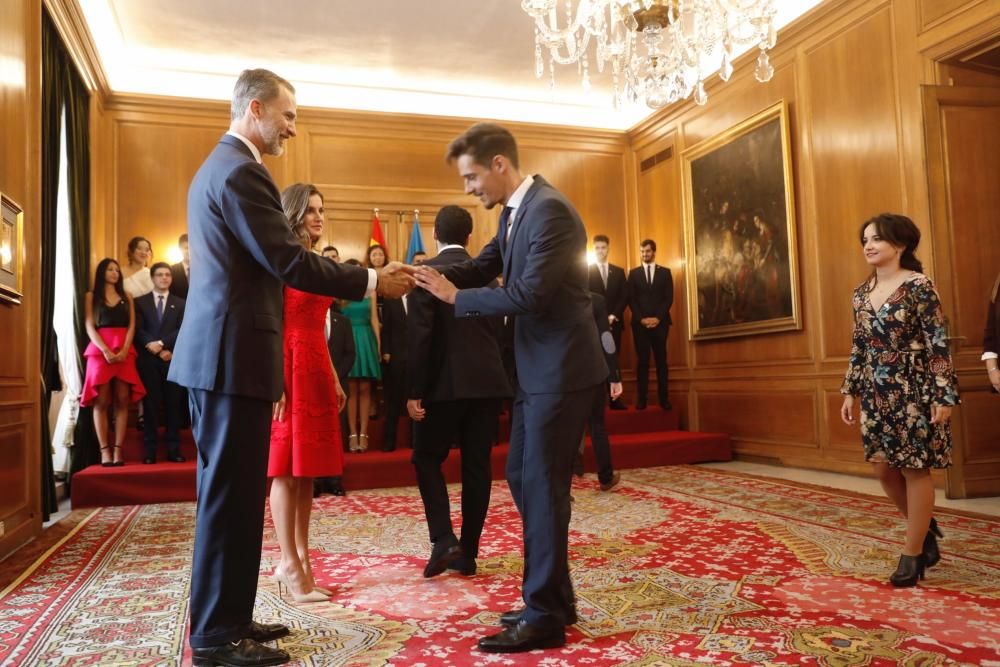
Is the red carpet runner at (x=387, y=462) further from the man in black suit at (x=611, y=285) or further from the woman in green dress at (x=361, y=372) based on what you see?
the man in black suit at (x=611, y=285)

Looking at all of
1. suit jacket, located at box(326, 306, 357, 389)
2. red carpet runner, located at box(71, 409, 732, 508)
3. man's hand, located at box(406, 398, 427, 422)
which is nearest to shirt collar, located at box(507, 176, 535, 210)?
man's hand, located at box(406, 398, 427, 422)

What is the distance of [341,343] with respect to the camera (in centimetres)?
609

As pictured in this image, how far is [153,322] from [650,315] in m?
4.96

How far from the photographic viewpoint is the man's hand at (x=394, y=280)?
262 centimetres

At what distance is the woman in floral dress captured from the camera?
9.80 ft

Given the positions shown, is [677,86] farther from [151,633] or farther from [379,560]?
[151,633]

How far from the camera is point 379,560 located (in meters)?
3.68

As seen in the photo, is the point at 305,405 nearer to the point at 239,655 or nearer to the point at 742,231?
the point at 239,655

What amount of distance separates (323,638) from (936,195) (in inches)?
188

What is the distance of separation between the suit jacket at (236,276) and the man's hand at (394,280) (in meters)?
0.28


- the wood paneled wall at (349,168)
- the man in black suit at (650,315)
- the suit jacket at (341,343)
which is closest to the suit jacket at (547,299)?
the suit jacket at (341,343)

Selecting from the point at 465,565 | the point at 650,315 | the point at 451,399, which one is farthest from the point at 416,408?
the point at 650,315

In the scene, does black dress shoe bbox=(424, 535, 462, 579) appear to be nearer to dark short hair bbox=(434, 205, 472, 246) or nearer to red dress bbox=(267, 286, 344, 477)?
red dress bbox=(267, 286, 344, 477)

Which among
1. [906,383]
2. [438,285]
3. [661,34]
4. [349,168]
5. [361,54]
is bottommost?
[906,383]
